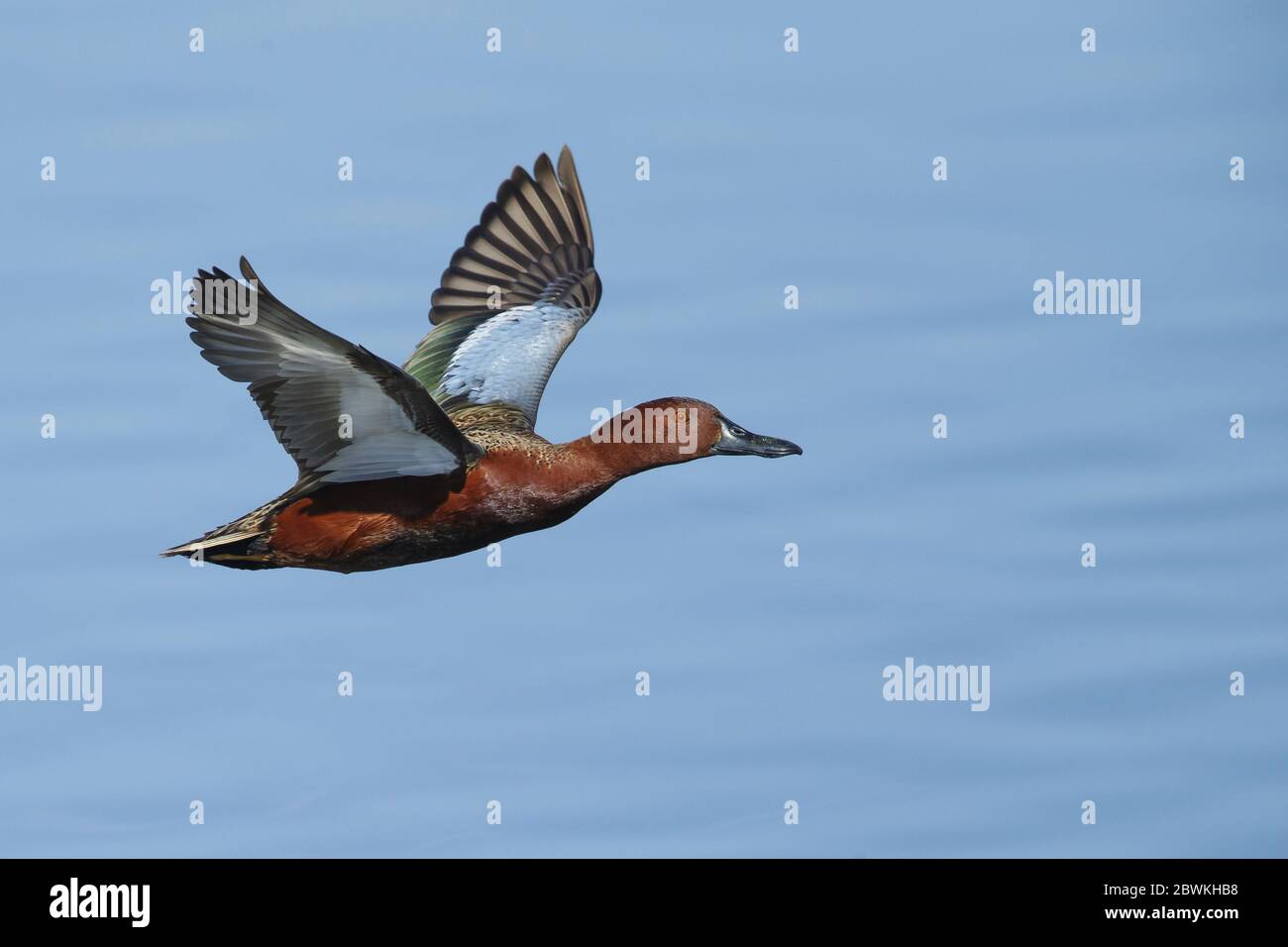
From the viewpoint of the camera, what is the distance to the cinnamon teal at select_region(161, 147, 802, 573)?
480 inches

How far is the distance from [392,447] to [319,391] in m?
0.57

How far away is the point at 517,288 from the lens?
16266 millimetres

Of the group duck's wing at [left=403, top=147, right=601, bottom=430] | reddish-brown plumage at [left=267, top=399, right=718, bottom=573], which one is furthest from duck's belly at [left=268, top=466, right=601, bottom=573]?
duck's wing at [left=403, top=147, right=601, bottom=430]

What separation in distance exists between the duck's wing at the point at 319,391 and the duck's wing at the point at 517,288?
232 centimetres

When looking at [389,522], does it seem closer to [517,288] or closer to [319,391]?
[319,391]

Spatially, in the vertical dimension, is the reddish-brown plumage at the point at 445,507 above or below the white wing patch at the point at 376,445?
below

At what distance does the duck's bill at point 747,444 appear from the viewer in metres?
13.9

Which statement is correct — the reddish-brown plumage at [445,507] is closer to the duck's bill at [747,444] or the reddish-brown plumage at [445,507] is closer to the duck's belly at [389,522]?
the duck's belly at [389,522]

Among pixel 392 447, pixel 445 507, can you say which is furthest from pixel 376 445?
pixel 445 507

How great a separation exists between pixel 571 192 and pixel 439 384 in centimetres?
186

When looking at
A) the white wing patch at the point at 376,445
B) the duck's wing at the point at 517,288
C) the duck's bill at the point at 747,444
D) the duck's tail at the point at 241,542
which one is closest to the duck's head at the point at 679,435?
the duck's bill at the point at 747,444

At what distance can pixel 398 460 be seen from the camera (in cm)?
1302

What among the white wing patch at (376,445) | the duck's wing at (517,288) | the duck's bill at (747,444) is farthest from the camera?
the duck's wing at (517,288)

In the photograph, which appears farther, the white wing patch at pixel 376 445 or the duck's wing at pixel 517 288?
the duck's wing at pixel 517 288
